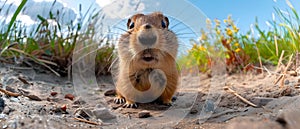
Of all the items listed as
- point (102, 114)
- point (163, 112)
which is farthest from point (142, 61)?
point (102, 114)

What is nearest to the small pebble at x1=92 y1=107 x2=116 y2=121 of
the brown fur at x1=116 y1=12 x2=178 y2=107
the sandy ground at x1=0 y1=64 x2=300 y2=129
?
the sandy ground at x1=0 y1=64 x2=300 y2=129

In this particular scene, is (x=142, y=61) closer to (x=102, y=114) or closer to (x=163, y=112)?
(x=163, y=112)

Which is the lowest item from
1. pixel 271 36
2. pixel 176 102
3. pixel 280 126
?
pixel 176 102

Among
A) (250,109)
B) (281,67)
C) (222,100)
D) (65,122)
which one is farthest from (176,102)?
(281,67)

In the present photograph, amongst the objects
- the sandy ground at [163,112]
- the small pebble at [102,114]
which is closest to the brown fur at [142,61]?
the sandy ground at [163,112]

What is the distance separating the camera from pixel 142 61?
196cm

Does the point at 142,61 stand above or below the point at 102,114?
above

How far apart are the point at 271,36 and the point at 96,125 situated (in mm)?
3093

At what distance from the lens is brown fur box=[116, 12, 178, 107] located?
1899mm

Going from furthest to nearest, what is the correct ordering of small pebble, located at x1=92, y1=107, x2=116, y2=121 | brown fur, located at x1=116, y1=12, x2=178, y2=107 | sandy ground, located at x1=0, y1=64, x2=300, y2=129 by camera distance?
brown fur, located at x1=116, y1=12, x2=178, y2=107 → small pebble, located at x1=92, y1=107, x2=116, y2=121 → sandy ground, located at x1=0, y1=64, x2=300, y2=129

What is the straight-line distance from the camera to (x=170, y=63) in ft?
6.77

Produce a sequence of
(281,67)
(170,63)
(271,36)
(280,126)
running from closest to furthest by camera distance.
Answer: (280,126) < (170,63) < (281,67) < (271,36)

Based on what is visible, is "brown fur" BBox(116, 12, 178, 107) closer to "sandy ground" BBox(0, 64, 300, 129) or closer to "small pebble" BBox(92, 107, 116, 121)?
"sandy ground" BBox(0, 64, 300, 129)

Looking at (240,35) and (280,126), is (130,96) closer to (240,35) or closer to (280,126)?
(280,126)
